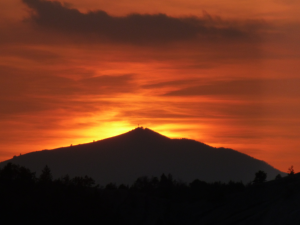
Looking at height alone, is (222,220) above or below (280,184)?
below

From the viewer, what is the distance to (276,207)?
62469 mm

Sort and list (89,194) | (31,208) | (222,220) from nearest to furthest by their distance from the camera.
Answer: (222,220) < (31,208) < (89,194)

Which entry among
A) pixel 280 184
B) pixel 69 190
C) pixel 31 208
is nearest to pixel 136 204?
pixel 69 190

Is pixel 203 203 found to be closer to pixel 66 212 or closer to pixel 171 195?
pixel 171 195

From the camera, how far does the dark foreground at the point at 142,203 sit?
66562 mm

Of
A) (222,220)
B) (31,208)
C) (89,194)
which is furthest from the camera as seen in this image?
(89,194)

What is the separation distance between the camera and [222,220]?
69438 mm

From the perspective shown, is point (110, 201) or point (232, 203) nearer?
point (232, 203)

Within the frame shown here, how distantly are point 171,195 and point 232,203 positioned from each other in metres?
17.1

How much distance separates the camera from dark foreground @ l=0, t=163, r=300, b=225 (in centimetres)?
6656

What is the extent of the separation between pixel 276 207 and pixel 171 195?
27829 millimetres

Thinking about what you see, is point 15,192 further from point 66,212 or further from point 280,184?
point 280,184

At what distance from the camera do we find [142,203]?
83625mm

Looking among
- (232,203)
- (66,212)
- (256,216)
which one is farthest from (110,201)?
(256,216)
